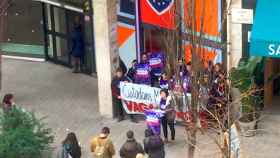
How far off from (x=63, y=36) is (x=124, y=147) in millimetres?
10908

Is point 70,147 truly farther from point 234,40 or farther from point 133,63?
point 234,40

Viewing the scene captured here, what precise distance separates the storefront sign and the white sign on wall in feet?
8.98

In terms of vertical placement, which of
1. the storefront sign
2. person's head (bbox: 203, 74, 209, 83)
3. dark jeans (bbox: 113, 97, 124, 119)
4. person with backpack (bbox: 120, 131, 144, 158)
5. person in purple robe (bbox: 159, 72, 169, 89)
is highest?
person's head (bbox: 203, 74, 209, 83)

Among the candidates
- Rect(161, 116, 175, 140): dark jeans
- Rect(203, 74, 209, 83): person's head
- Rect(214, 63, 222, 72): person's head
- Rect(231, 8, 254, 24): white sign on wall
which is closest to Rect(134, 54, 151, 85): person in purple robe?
Rect(161, 116, 175, 140): dark jeans

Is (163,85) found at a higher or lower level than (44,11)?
lower

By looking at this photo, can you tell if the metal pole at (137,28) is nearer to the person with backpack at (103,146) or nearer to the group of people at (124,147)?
the group of people at (124,147)

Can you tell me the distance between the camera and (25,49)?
30.1 metres

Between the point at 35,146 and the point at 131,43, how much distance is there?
224 inches

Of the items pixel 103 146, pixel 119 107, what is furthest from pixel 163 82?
pixel 103 146

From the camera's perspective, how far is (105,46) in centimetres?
Answer: 2312

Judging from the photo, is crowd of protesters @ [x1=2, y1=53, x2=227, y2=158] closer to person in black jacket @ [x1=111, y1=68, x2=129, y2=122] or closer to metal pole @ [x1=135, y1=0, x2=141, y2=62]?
person in black jacket @ [x1=111, y1=68, x2=129, y2=122]

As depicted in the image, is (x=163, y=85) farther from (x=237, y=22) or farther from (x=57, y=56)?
(x=57, y=56)

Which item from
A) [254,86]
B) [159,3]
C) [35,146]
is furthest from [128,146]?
[159,3]

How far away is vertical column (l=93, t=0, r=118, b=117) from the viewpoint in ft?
75.0
